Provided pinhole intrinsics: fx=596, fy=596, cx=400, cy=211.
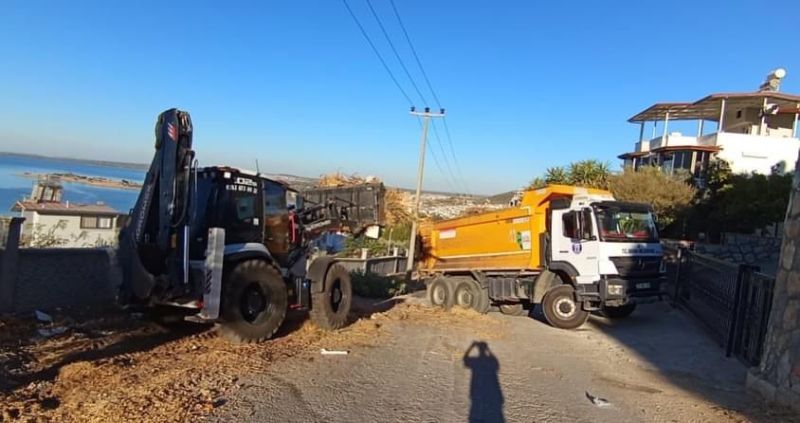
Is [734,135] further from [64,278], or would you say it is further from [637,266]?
[64,278]

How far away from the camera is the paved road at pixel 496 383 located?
19.5 feet

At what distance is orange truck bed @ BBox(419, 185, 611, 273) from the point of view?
1378 cm

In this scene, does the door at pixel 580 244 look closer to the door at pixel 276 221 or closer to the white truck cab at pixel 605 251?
the white truck cab at pixel 605 251

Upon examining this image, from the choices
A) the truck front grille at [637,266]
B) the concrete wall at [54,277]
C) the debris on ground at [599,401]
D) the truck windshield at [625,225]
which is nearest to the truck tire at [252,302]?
the concrete wall at [54,277]

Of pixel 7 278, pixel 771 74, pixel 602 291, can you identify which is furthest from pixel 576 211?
pixel 771 74

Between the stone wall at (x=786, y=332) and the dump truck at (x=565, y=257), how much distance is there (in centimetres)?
562

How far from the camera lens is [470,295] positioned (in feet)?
51.1

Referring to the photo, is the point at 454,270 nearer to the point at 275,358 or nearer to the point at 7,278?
the point at 275,358

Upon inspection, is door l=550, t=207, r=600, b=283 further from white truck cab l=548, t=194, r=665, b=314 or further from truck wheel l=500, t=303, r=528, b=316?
truck wheel l=500, t=303, r=528, b=316

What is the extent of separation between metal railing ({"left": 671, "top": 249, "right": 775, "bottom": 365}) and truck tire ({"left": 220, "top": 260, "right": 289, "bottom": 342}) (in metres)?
6.80

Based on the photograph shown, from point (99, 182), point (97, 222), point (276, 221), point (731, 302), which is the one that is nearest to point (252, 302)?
point (276, 221)

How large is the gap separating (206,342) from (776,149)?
42.9 metres

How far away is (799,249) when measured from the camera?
6.45 meters

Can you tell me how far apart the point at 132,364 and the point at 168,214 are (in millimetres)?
2142
